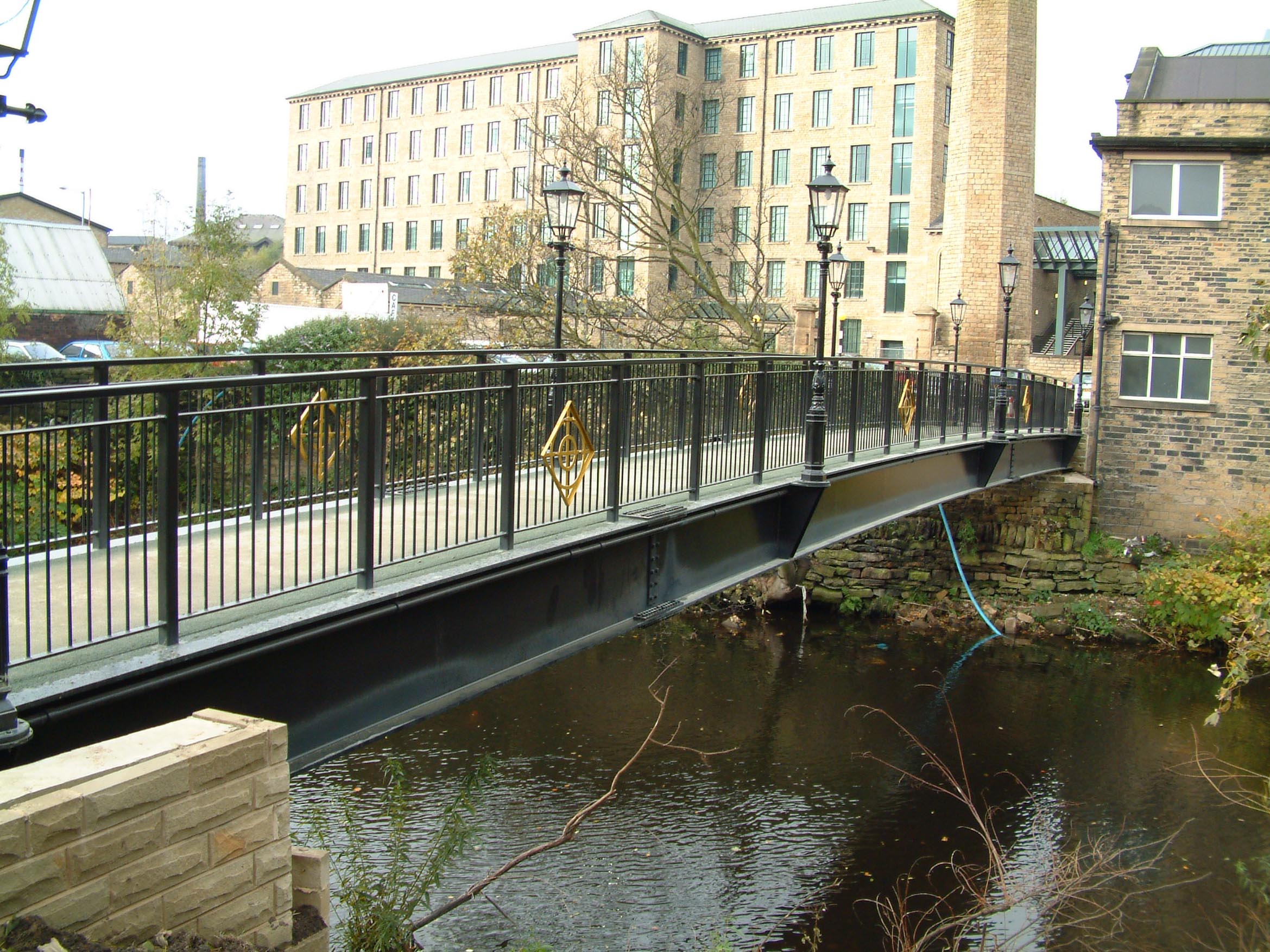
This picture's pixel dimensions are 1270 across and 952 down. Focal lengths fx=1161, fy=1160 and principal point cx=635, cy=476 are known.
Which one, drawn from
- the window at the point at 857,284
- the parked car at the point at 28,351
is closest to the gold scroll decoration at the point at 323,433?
the parked car at the point at 28,351

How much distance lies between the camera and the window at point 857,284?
181ft

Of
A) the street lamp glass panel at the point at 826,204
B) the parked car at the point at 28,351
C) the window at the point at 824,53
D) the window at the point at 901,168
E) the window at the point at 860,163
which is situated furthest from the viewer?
the window at the point at 824,53

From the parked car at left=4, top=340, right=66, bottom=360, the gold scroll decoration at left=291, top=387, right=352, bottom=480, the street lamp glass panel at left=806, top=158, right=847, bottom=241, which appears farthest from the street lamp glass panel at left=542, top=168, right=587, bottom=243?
the parked car at left=4, top=340, right=66, bottom=360

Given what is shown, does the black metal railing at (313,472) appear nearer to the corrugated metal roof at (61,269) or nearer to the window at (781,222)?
the corrugated metal roof at (61,269)

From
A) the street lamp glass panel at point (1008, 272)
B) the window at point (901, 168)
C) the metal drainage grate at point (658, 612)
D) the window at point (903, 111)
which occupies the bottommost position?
the metal drainage grate at point (658, 612)

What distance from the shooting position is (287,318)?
135ft

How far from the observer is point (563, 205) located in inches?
509

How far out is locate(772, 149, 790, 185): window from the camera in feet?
192

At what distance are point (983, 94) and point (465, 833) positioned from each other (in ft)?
107

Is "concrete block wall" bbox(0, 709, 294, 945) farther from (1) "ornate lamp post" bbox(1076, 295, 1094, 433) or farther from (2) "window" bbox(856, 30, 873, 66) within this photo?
(2) "window" bbox(856, 30, 873, 66)

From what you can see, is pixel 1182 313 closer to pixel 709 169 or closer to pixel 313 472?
pixel 313 472

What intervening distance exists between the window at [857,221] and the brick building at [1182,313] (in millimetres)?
29861

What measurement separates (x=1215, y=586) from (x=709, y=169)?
146ft

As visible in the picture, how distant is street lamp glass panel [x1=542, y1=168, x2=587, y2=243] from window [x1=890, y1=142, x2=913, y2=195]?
146 feet
